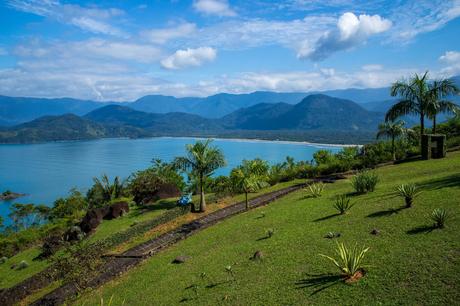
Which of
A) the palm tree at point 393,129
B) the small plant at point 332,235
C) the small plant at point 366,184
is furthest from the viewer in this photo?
the palm tree at point 393,129

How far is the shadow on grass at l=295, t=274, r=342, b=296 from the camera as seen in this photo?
778 cm

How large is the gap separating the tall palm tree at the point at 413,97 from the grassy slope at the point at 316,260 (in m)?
8.15

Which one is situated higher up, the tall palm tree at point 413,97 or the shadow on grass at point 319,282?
the tall palm tree at point 413,97

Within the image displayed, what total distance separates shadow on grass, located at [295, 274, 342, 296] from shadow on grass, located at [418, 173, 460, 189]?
7134 millimetres

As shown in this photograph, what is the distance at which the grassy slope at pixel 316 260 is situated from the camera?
23.3ft

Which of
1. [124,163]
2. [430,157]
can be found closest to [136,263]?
[430,157]

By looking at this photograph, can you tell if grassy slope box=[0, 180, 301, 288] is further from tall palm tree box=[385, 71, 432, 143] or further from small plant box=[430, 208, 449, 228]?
small plant box=[430, 208, 449, 228]

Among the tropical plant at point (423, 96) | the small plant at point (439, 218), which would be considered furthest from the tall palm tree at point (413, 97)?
the small plant at point (439, 218)

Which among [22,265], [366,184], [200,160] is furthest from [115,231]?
[366,184]

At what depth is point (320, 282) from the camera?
805 centimetres

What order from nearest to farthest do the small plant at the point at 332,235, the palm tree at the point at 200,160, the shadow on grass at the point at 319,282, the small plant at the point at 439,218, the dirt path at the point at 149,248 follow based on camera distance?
1. the shadow on grass at the point at 319,282
2. the small plant at the point at 439,218
3. the small plant at the point at 332,235
4. the dirt path at the point at 149,248
5. the palm tree at the point at 200,160

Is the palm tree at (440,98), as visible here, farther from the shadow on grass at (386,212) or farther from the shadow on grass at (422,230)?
the shadow on grass at (422,230)

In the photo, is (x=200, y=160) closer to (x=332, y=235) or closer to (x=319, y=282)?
(x=332, y=235)

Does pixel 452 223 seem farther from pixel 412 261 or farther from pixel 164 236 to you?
pixel 164 236
